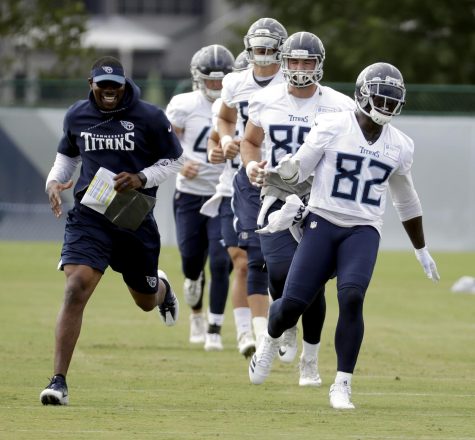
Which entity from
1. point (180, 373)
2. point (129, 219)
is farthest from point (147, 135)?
point (180, 373)

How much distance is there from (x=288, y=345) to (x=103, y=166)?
205 centimetres

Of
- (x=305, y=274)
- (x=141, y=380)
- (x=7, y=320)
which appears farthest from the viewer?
(x=7, y=320)

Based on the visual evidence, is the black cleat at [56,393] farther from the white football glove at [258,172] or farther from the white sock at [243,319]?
the white sock at [243,319]

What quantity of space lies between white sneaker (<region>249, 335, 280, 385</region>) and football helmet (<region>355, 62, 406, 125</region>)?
154 centimetres

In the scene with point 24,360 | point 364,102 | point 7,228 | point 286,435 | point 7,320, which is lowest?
point 7,228

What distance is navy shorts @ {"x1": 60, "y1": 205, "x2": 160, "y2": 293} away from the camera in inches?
346

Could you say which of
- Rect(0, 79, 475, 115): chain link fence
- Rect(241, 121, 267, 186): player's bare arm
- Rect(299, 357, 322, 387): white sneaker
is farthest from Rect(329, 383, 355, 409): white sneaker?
Rect(0, 79, 475, 115): chain link fence

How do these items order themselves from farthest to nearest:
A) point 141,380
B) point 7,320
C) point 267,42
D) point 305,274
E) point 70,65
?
point 70,65 → point 7,320 → point 267,42 → point 141,380 → point 305,274

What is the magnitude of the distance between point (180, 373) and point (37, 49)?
18.8 metres

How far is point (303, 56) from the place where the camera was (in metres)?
9.42

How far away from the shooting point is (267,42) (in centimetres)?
1059

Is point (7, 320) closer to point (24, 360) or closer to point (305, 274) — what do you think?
point (24, 360)

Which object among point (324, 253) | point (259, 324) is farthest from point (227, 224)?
point (324, 253)

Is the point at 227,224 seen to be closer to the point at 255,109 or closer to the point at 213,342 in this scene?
the point at 213,342
